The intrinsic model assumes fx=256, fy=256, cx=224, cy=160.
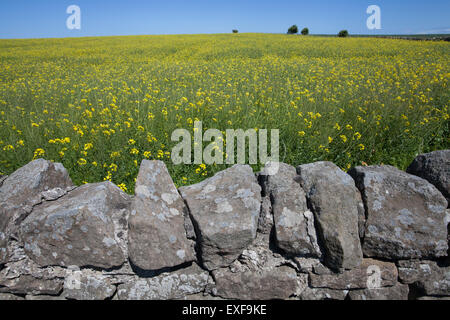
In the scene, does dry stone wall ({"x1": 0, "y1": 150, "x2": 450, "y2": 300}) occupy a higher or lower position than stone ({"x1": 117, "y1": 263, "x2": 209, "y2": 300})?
higher

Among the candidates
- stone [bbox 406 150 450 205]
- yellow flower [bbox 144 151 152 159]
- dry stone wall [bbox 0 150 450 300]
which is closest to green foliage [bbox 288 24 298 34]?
yellow flower [bbox 144 151 152 159]

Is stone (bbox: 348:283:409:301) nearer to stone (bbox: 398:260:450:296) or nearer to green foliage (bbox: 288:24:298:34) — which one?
stone (bbox: 398:260:450:296)

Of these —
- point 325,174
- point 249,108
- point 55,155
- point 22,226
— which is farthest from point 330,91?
point 22,226

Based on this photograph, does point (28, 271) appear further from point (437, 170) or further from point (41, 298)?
point (437, 170)

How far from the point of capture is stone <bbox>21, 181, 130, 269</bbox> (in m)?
1.82

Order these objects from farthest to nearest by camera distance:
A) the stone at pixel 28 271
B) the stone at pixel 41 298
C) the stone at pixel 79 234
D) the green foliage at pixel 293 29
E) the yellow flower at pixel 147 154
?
the green foliage at pixel 293 29
the yellow flower at pixel 147 154
the stone at pixel 41 298
the stone at pixel 28 271
the stone at pixel 79 234

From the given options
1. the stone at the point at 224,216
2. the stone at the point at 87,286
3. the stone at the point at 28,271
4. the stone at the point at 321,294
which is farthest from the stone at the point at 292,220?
the stone at the point at 28,271

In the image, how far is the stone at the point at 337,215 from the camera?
1880mm

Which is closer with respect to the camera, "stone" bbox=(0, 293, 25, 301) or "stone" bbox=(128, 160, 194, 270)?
"stone" bbox=(128, 160, 194, 270)

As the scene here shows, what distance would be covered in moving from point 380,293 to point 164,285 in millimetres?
1771

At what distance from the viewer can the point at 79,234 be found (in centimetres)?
182

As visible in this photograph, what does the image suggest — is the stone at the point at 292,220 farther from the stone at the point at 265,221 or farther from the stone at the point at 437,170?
the stone at the point at 437,170

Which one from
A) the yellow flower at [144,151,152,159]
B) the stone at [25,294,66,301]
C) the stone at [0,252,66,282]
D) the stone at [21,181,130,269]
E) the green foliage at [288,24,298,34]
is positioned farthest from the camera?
the green foliage at [288,24,298,34]
